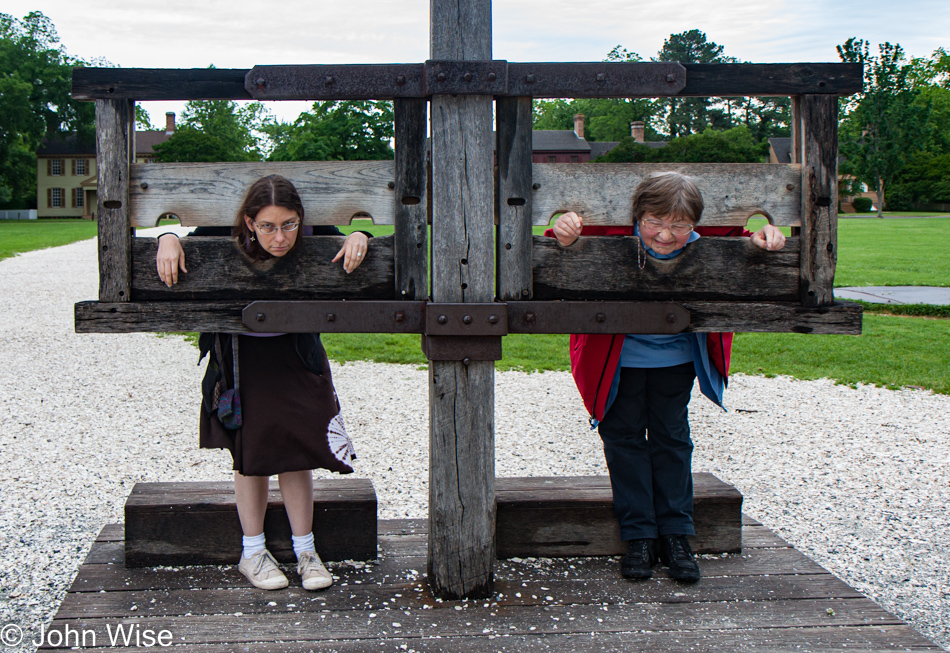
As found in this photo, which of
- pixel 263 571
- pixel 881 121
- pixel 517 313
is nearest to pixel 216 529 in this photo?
pixel 263 571

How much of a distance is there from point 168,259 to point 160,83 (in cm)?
57

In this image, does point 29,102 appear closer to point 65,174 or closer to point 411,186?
point 65,174

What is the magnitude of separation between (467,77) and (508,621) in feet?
5.85

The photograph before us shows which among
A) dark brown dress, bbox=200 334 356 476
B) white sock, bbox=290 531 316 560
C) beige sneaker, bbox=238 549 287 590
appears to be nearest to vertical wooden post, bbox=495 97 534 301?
dark brown dress, bbox=200 334 356 476

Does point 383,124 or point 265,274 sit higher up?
point 383,124

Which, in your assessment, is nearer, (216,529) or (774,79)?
(774,79)

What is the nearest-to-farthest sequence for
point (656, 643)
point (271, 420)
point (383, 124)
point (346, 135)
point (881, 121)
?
1. point (656, 643)
2. point (271, 420)
3. point (383, 124)
4. point (346, 135)
5. point (881, 121)

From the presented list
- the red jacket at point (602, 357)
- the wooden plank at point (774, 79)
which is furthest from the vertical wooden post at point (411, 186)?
the wooden plank at point (774, 79)

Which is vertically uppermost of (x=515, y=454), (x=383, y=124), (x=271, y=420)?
(x=383, y=124)

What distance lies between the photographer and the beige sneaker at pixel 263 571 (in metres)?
2.97

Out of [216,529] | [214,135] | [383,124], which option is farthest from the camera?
[214,135]

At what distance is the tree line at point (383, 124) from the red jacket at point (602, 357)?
108ft

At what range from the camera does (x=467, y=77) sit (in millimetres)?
2631

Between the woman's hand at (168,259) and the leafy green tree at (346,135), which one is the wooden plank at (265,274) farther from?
the leafy green tree at (346,135)
